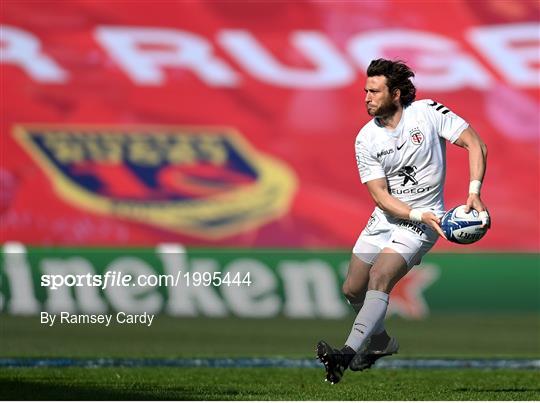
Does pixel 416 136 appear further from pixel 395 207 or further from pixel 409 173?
pixel 395 207

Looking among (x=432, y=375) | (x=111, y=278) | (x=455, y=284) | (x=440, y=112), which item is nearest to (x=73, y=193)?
(x=111, y=278)

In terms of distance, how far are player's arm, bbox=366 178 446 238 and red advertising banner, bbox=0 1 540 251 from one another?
34.8ft

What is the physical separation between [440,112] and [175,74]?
38.1 feet

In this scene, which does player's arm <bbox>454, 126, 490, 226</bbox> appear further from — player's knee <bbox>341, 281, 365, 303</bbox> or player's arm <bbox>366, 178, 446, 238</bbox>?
player's knee <bbox>341, 281, 365, 303</bbox>

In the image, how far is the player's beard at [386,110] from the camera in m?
10.2

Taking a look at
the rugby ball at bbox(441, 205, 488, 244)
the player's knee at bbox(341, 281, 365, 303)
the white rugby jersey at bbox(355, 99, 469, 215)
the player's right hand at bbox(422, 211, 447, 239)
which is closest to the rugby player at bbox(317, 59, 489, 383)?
the white rugby jersey at bbox(355, 99, 469, 215)

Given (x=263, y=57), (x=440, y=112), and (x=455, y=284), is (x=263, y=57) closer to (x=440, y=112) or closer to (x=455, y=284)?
(x=455, y=284)

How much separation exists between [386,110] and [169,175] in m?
11.1

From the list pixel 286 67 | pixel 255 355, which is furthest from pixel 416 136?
pixel 286 67

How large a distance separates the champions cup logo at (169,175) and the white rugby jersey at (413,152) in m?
10.7

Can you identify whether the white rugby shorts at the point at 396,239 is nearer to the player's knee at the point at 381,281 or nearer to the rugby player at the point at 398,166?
the rugby player at the point at 398,166

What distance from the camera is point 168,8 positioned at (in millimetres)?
21484

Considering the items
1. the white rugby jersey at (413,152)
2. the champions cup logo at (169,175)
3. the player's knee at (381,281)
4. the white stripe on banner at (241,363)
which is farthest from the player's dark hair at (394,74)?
the champions cup logo at (169,175)

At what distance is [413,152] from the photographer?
33.4ft
